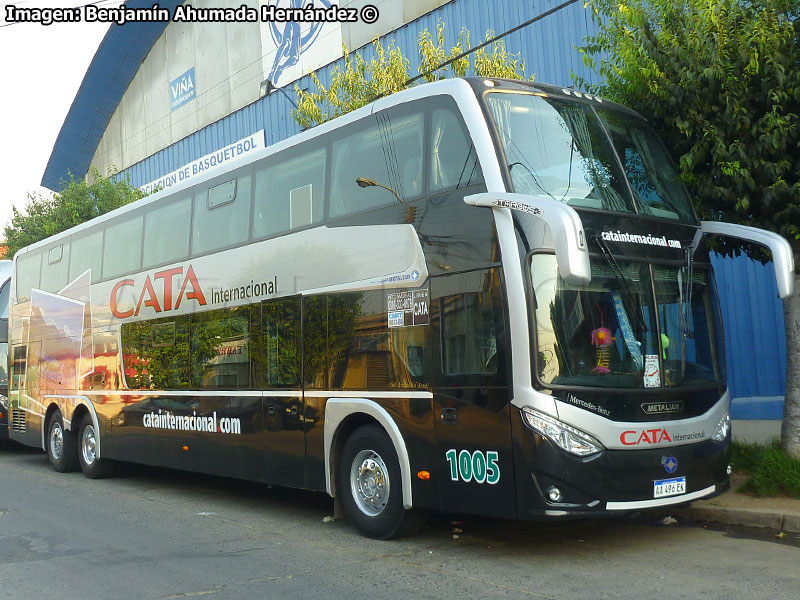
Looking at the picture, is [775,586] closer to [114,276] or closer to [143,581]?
[143,581]

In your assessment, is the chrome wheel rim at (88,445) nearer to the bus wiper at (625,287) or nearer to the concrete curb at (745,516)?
the concrete curb at (745,516)

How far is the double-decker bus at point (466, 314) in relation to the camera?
21.9 feet

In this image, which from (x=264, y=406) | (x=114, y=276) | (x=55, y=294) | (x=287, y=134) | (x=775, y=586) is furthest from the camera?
(x=287, y=134)

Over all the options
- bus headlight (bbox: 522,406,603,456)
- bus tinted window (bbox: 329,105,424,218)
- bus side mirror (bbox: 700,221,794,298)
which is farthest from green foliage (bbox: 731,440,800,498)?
bus tinted window (bbox: 329,105,424,218)

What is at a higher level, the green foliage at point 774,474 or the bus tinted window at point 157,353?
the bus tinted window at point 157,353

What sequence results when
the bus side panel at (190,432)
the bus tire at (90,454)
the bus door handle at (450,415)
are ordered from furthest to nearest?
1. the bus tire at (90,454)
2. the bus side panel at (190,432)
3. the bus door handle at (450,415)

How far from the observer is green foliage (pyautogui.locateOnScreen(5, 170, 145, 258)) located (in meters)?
26.6

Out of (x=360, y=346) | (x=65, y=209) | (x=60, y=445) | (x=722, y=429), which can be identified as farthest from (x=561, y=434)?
(x=65, y=209)

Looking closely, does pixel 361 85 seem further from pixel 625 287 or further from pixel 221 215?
pixel 625 287

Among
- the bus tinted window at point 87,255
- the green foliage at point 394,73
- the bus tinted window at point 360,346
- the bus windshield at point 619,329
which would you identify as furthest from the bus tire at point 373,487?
the green foliage at point 394,73

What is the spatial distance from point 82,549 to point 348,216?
3.82 meters

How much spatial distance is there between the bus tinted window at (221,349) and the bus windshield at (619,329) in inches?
167

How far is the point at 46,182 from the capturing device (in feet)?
130

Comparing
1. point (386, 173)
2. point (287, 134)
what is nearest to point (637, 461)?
point (386, 173)
